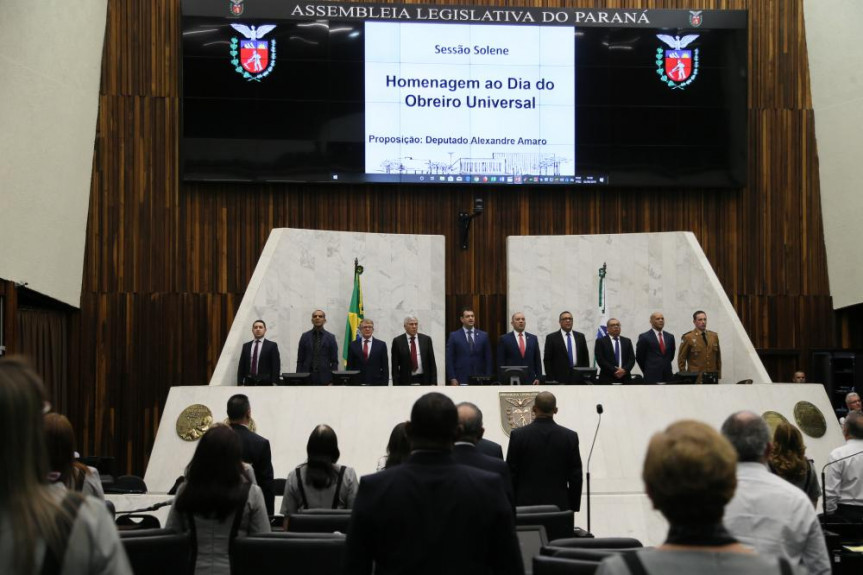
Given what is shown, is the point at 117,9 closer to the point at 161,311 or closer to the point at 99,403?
the point at 161,311

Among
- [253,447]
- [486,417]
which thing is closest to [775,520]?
[253,447]

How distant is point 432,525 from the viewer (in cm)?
290

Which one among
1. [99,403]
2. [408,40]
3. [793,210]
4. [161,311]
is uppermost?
[408,40]

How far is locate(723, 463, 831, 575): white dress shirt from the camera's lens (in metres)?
3.01

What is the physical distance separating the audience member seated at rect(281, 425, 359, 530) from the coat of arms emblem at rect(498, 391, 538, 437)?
5.07 m

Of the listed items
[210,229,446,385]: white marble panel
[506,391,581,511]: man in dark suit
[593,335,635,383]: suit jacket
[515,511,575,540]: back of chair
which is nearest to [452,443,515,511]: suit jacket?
[515,511,575,540]: back of chair

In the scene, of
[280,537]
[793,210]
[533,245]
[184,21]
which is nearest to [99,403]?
[184,21]

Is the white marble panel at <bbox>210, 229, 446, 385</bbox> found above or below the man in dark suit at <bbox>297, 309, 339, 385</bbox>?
above

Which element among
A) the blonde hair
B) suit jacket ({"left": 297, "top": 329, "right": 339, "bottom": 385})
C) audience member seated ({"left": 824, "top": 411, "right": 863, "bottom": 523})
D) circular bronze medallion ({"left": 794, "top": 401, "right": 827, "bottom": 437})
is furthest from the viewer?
suit jacket ({"left": 297, "top": 329, "right": 339, "bottom": 385})

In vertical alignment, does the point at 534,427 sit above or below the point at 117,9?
below

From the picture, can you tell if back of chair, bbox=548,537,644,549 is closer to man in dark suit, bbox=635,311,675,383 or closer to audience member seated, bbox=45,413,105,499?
audience member seated, bbox=45,413,105,499

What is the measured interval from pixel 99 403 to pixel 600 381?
7065mm

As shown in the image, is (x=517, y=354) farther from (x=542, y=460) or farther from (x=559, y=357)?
(x=542, y=460)

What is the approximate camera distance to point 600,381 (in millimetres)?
11359
